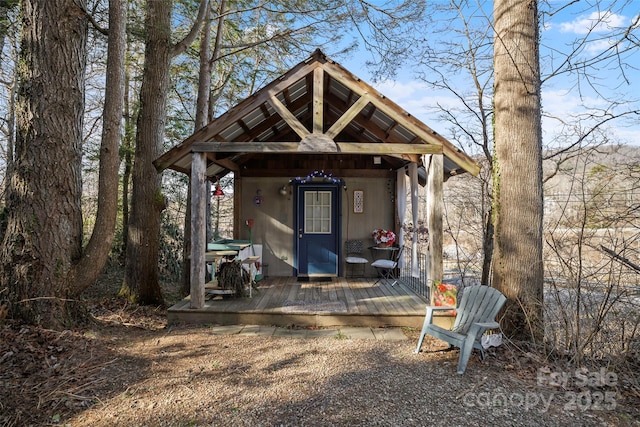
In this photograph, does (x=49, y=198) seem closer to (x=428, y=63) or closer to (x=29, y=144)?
(x=29, y=144)

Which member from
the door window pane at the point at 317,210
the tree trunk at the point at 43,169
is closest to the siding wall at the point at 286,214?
the door window pane at the point at 317,210

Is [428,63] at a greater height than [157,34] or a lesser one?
greater


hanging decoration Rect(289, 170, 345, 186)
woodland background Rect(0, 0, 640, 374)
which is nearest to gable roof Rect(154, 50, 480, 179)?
woodland background Rect(0, 0, 640, 374)

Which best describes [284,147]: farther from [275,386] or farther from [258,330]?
[275,386]

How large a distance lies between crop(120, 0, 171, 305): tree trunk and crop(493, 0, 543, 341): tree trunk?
197 inches

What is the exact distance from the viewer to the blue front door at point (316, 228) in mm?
7898

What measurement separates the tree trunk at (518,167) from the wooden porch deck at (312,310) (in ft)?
4.13

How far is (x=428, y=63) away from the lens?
27.5ft

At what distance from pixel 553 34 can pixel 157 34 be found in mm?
6061

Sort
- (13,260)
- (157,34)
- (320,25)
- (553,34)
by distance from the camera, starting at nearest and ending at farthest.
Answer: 1. (13,260)
2. (553,34)
3. (157,34)
4. (320,25)

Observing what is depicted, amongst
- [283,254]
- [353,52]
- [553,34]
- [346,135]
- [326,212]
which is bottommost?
[283,254]

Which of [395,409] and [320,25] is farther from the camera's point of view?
[320,25]

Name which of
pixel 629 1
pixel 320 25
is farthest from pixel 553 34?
pixel 320 25

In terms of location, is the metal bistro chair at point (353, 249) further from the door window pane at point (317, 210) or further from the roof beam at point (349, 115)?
the roof beam at point (349, 115)
